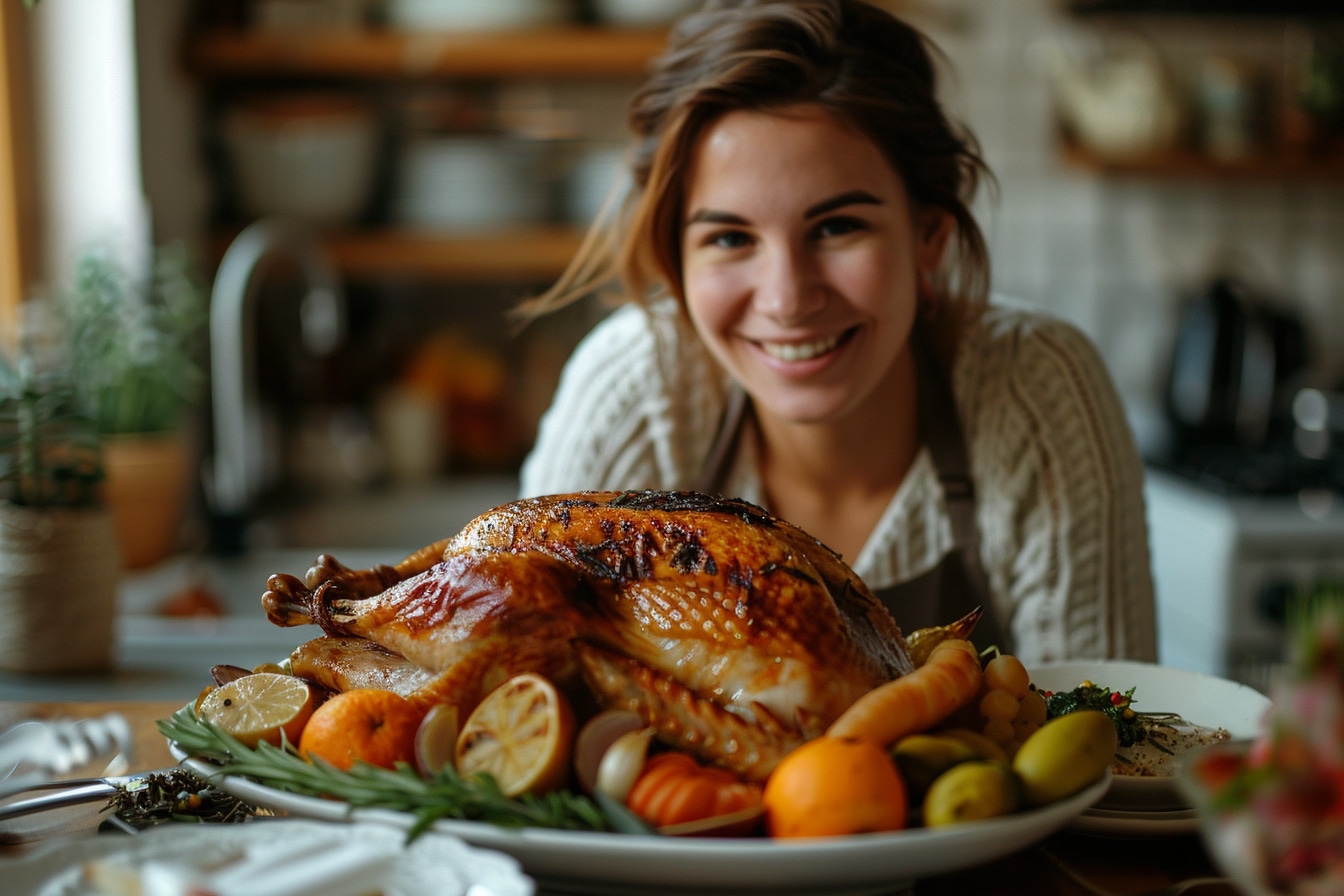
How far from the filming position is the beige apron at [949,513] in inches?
54.1

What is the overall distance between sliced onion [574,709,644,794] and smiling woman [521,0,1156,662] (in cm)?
66

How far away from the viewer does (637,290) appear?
151 cm

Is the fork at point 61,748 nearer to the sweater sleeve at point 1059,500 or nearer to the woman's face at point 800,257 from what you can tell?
the woman's face at point 800,257

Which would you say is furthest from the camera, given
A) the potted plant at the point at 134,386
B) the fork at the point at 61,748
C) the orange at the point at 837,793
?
the potted plant at the point at 134,386

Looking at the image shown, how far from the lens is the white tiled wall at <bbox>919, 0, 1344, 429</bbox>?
3.10 m

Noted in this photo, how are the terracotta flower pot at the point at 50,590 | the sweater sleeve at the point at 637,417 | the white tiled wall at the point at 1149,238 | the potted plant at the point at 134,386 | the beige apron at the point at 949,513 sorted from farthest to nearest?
the white tiled wall at the point at 1149,238 → the potted plant at the point at 134,386 → the sweater sleeve at the point at 637,417 → the beige apron at the point at 949,513 → the terracotta flower pot at the point at 50,590

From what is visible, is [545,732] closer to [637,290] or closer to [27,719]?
[27,719]

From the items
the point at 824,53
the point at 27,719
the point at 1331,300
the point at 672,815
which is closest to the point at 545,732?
the point at 672,815

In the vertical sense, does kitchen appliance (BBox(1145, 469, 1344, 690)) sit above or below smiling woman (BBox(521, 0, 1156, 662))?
below

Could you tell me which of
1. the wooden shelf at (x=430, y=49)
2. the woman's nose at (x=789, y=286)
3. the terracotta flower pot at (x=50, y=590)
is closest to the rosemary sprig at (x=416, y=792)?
the terracotta flower pot at (x=50, y=590)

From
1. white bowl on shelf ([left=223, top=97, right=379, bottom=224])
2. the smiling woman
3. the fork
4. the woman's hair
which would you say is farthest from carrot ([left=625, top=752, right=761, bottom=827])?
white bowl on shelf ([left=223, top=97, right=379, bottom=224])

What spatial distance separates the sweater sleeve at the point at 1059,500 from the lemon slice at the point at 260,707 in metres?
0.93

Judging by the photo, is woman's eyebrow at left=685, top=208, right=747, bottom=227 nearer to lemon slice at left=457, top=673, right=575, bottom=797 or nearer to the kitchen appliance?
lemon slice at left=457, top=673, right=575, bottom=797

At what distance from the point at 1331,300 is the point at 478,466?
2.21 meters
